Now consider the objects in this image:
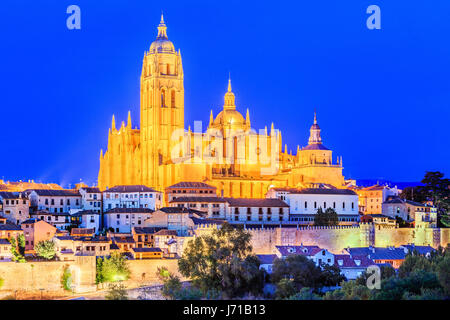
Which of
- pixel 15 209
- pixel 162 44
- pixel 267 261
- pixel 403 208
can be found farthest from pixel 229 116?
pixel 267 261

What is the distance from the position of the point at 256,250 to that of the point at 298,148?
28.4m

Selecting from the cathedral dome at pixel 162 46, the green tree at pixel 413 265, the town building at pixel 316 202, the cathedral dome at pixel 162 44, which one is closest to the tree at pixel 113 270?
the green tree at pixel 413 265

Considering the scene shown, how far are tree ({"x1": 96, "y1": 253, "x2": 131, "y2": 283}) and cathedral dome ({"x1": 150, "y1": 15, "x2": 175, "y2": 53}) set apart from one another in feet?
109

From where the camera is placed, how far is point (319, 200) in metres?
58.2

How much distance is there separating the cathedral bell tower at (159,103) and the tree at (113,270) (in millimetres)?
26761

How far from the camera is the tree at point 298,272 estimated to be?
135 feet

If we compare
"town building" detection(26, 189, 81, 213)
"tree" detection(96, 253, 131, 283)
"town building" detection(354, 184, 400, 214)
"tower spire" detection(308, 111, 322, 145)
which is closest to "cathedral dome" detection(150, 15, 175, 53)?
"tower spire" detection(308, 111, 322, 145)

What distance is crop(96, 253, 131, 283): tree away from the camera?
4278 cm

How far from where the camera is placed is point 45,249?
45562 millimetres

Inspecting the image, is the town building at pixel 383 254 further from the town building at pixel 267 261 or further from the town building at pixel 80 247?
the town building at pixel 80 247

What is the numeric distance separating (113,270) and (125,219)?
10421 mm

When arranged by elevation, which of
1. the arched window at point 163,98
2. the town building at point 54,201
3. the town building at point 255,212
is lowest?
the town building at point 255,212

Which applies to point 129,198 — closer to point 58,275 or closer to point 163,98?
point 58,275
